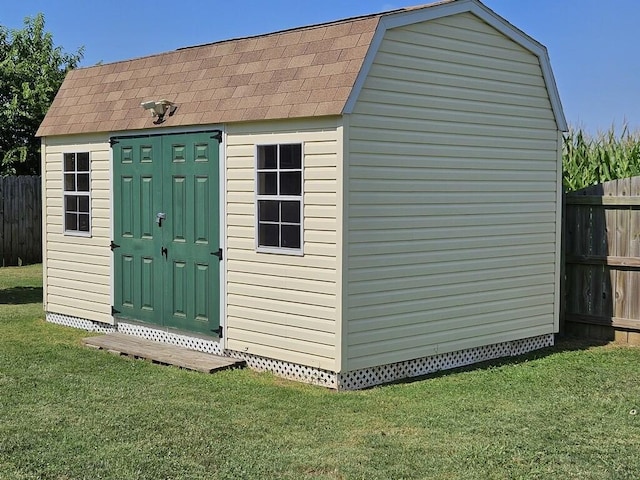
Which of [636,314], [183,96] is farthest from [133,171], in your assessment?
[636,314]

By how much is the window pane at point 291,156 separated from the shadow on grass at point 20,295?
6.63m

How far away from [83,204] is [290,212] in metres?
3.85

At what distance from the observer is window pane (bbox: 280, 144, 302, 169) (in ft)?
24.7

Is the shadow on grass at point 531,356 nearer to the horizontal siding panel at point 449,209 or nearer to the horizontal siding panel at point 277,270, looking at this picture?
the horizontal siding panel at point 277,270

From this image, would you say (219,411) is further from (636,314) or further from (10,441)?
(636,314)

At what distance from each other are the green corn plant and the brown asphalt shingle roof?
4605 millimetres

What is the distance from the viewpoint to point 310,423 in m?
6.21

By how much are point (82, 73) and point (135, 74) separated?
133cm

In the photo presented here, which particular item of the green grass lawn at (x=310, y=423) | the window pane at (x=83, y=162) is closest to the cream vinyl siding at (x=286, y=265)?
the green grass lawn at (x=310, y=423)

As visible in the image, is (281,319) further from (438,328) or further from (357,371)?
(438,328)

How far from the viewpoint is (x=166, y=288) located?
9.12m

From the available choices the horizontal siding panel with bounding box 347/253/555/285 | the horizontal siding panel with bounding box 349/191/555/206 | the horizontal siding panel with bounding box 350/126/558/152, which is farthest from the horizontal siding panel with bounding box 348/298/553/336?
the horizontal siding panel with bounding box 350/126/558/152

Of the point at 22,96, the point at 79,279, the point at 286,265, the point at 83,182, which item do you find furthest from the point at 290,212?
the point at 22,96

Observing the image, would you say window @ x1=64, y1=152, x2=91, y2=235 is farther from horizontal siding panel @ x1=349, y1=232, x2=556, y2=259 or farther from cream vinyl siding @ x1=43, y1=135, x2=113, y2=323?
horizontal siding panel @ x1=349, y1=232, x2=556, y2=259
